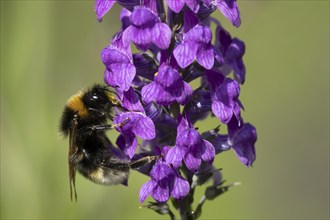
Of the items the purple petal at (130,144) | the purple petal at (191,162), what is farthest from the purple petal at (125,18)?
the purple petal at (191,162)

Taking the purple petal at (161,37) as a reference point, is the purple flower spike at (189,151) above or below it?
below

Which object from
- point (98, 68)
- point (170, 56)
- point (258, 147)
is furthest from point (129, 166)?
point (258, 147)

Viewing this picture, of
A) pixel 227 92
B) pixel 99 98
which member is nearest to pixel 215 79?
pixel 227 92

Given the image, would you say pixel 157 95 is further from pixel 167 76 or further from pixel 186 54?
pixel 186 54

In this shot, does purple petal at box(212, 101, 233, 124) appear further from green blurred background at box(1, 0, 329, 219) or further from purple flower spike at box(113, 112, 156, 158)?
green blurred background at box(1, 0, 329, 219)

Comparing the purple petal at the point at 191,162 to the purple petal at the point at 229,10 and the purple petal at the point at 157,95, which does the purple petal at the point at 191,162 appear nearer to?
the purple petal at the point at 157,95

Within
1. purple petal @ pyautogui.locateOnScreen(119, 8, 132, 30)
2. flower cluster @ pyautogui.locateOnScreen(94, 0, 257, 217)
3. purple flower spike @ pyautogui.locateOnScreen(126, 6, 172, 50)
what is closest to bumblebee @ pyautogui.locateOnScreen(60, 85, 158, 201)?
flower cluster @ pyautogui.locateOnScreen(94, 0, 257, 217)
